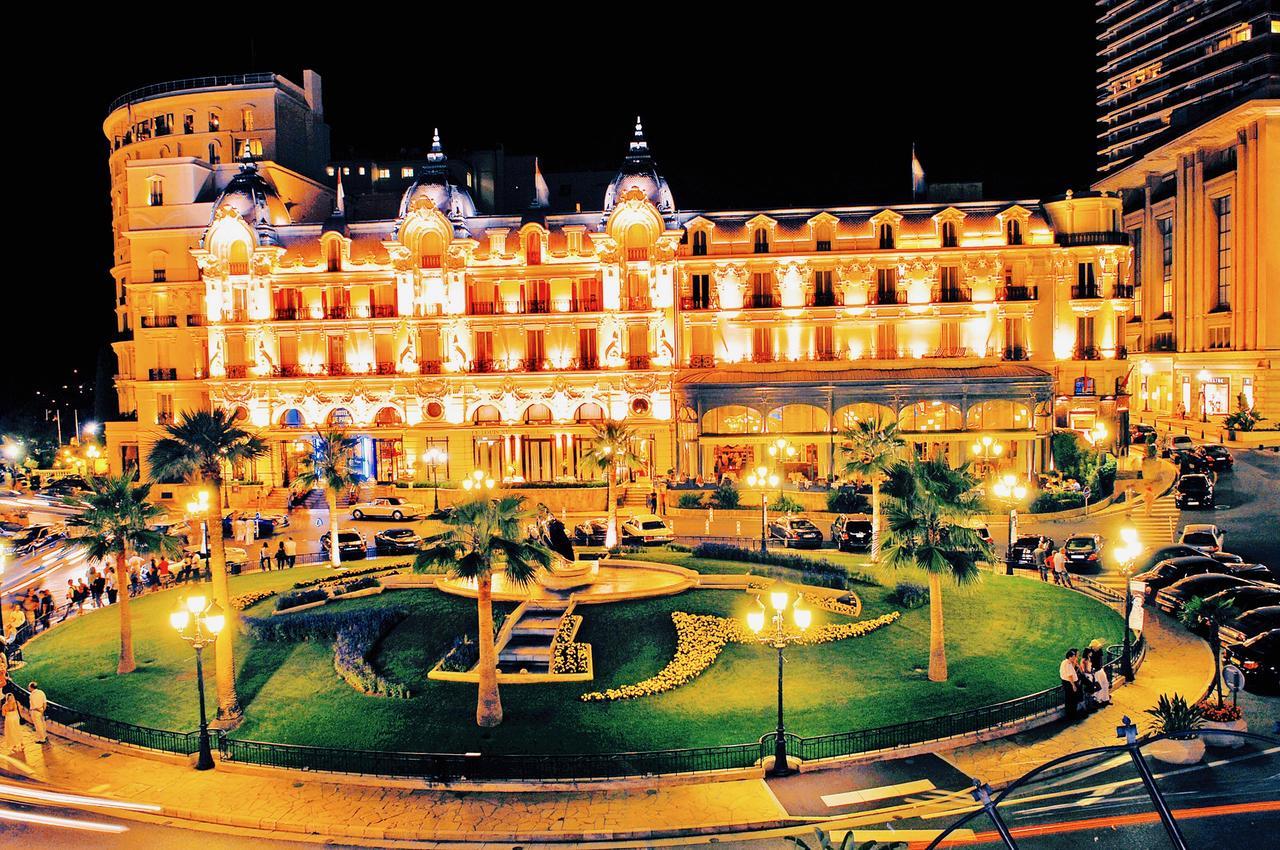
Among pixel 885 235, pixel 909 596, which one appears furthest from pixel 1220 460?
pixel 909 596

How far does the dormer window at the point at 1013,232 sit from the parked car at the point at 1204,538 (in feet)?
86.2

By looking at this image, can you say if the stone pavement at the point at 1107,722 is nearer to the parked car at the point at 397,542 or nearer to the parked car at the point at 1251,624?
the parked car at the point at 1251,624

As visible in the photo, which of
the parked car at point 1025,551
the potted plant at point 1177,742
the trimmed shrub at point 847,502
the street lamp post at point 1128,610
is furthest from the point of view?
the trimmed shrub at point 847,502

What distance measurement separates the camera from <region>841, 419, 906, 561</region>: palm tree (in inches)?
1508

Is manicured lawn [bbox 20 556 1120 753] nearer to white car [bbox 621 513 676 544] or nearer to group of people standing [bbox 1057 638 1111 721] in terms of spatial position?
group of people standing [bbox 1057 638 1111 721]

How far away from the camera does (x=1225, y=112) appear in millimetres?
70188

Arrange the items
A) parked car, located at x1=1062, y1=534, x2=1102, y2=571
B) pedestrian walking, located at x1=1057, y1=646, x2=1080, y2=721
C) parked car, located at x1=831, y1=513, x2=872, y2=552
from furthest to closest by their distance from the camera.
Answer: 1. parked car, located at x1=831, y1=513, x2=872, y2=552
2. parked car, located at x1=1062, y1=534, x2=1102, y2=571
3. pedestrian walking, located at x1=1057, y1=646, x2=1080, y2=721

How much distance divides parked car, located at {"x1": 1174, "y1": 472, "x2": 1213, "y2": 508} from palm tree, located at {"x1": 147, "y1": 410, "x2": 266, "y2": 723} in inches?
1688

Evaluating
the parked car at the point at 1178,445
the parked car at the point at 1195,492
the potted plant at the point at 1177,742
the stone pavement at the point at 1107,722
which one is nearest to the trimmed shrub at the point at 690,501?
the parked car at the point at 1195,492

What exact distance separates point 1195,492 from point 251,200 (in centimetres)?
6077

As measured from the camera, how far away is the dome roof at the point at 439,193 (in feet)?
208

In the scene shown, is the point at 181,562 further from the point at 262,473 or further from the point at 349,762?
the point at 349,762

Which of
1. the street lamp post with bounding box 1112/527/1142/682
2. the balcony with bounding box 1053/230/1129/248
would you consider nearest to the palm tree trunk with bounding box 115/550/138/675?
the street lamp post with bounding box 1112/527/1142/682

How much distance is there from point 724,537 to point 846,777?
1000 inches
